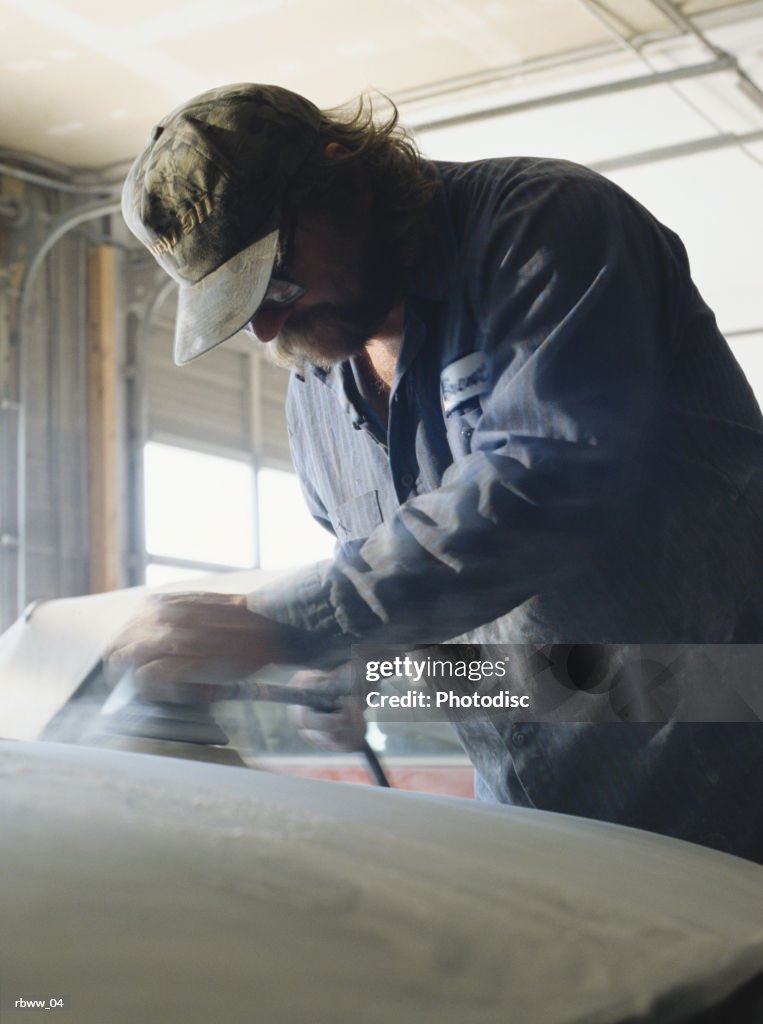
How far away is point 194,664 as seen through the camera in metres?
1.14

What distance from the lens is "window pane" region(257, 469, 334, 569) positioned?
28.3ft

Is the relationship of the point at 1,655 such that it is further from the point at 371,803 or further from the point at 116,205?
the point at 116,205

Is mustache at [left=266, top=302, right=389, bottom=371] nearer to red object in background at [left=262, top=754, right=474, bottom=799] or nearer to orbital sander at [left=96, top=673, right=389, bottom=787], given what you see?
orbital sander at [left=96, top=673, right=389, bottom=787]

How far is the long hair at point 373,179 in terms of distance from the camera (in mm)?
1458

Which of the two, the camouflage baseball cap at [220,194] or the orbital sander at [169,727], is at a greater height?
the camouflage baseball cap at [220,194]

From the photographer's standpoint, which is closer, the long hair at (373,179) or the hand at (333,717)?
the hand at (333,717)

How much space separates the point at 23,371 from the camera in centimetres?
679

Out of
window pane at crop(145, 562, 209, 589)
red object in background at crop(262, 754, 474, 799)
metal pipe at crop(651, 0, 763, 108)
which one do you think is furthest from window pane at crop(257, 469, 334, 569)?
red object in background at crop(262, 754, 474, 799)

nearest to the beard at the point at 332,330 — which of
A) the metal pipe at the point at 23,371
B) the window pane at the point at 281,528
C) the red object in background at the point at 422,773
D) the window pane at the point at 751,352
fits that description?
the red object in background at the point at 422,773

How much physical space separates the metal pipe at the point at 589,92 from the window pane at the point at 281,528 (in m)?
3.06

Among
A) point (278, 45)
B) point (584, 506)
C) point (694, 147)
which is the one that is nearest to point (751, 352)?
point (694, 147)

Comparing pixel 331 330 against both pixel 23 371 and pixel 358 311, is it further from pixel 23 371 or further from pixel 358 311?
pixel 23 371

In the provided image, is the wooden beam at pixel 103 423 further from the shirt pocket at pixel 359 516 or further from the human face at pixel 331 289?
the human face at pixel 331 289

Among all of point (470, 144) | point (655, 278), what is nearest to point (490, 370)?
point (655, 278)
